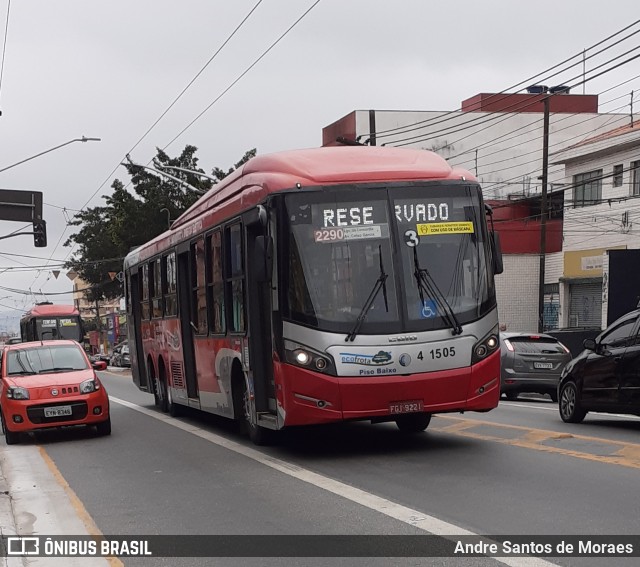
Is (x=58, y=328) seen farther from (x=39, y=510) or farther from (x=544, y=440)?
(x=39, y=510)

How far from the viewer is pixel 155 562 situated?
21.7 ft

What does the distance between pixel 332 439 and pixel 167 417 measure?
21.6 ft

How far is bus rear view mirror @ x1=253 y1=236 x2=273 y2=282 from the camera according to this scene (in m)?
10.4

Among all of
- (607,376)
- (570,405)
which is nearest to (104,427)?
(570,405)

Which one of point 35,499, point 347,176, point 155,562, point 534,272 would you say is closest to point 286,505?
point 155,562

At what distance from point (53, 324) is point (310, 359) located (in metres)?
35.3

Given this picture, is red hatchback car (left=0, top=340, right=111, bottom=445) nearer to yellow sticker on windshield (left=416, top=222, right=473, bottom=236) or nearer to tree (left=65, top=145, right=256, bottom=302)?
yellow sticker on windshield (left=416, top=222, right=473, bottom=236)

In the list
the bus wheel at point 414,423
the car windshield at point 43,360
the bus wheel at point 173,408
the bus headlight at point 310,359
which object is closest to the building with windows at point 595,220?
the bus wheel at point 173,408

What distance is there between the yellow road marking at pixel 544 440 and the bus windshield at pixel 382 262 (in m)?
1.86

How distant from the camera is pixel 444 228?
423 inches

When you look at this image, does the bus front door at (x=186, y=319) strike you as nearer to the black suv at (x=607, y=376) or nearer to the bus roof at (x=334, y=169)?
the bus roof at (x=334, y=169)

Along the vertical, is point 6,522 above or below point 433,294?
below

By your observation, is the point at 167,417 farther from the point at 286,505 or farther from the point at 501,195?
the point at 501,195

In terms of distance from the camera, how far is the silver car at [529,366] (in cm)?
2078
